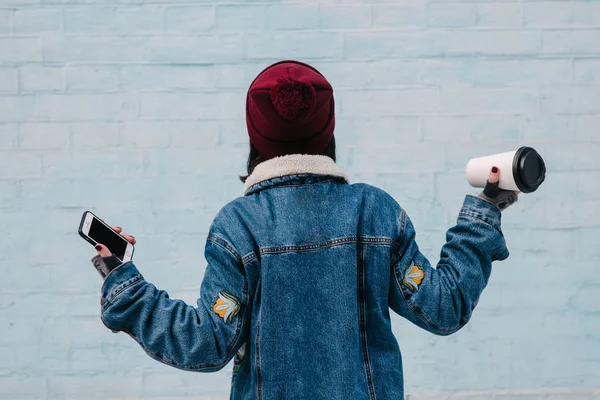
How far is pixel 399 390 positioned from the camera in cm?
171

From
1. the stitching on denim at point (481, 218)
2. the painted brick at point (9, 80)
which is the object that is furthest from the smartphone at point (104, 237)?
the painted brick at point (9, 80)

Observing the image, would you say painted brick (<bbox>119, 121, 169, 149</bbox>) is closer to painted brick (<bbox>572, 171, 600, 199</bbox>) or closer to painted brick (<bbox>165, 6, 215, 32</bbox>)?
painted brick (<bbox>165, 6, 215, 32</bbox>)

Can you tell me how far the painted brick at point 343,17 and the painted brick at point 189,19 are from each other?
0.42 m

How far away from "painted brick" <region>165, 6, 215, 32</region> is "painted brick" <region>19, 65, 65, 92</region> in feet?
1.48

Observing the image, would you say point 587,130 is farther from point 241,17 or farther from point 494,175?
point 494,175

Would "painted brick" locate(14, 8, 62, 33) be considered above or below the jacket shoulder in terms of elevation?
above

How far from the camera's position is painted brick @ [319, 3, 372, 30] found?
10.1 feet

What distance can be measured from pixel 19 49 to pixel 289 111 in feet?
6.09

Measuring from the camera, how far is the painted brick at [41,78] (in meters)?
3.10

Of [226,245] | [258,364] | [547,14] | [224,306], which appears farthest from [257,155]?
[547,14]

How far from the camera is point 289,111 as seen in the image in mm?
1613

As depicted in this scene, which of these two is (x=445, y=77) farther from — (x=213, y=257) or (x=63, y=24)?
(x=213, y=257)

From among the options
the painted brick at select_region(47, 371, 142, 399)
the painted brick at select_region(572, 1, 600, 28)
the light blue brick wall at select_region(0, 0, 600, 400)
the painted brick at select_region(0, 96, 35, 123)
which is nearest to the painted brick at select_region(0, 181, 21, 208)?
the light blue brick wall at select_region(0, 0, 600, 400)

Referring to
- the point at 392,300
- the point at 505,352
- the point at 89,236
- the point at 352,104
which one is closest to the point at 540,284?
the point at 505,352
